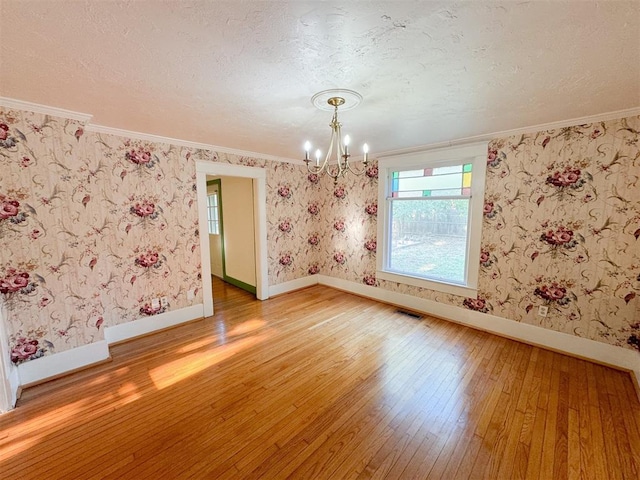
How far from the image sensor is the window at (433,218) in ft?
10.4

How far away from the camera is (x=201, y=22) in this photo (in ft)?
3.87

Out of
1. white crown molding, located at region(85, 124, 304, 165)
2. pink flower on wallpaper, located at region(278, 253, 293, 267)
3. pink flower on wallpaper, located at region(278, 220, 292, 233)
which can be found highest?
white crown molding, located at region(85, 124, 304, 165)

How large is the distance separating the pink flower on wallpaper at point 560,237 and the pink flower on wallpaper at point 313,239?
3301 millimetres

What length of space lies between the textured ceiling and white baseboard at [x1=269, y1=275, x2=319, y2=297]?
110 inches

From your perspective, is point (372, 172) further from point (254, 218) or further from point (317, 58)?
point (317, 58)

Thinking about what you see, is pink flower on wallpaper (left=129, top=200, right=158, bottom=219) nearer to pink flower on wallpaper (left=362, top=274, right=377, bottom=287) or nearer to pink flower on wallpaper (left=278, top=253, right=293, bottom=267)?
pink flower on wallpaper (left=278, top=253, right=293, bottom=267)

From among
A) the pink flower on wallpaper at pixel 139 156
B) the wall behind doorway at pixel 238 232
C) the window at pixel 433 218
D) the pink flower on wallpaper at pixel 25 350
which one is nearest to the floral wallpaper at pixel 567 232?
the window at pixel 433 218

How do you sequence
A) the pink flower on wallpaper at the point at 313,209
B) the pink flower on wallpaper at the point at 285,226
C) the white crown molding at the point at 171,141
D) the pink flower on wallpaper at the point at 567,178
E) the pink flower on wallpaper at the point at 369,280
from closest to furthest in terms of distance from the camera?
the pink flower on wallpaper at the point at 567,178 < the white crown molding at the point at 171,141 < the pink flower on wallpaper at the point at 369,280 < the pink flower on wallpaper at the point at 285,226 < the pink flower on wallpaper at the point at 313,209

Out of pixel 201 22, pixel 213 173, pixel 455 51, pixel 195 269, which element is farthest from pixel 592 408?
pixel 213 173

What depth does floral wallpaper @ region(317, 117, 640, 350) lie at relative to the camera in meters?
2.33

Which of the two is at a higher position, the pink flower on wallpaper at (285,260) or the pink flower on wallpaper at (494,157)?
the pink flower on wallpaper at (494,157)

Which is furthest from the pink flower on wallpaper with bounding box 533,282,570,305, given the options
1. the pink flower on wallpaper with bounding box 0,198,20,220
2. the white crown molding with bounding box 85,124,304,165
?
the pink flower on wallpaper with bounding box 0,198,20,220

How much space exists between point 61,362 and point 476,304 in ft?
14.3

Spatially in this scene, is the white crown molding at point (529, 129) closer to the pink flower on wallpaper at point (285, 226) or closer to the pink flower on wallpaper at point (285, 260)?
the pink flower on wallpaper at point (285, 226)
